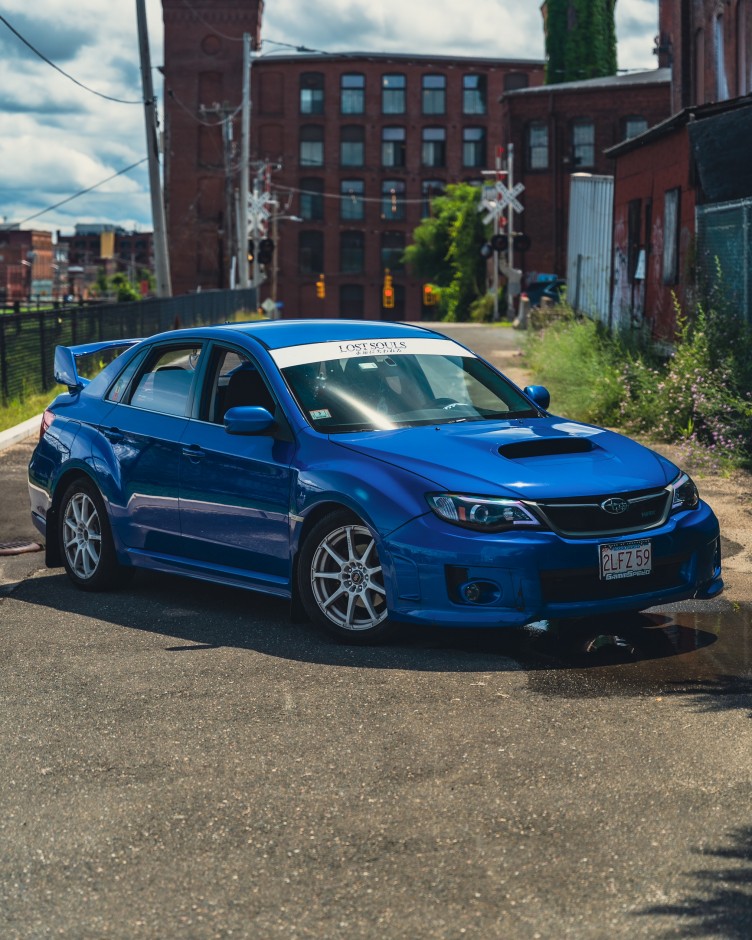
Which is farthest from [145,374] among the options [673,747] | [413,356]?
[673,747]

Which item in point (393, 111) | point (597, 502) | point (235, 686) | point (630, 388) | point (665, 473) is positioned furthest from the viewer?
point (393, 111)

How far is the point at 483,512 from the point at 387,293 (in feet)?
349

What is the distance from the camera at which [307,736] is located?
590 centimetres

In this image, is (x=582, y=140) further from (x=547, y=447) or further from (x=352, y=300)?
(x=547, y=447)

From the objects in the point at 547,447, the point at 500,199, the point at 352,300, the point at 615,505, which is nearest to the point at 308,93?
the point at 352,300

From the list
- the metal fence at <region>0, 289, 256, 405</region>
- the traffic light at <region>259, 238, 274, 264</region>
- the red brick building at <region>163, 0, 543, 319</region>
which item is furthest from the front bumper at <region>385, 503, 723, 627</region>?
the red brick building at <region>163, 0, 543, 319</region>

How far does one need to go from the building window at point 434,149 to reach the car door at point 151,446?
106788 mm

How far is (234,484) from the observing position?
8.15m

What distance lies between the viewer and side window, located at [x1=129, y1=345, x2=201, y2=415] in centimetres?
884

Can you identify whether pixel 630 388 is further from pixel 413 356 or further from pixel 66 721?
pixel 66 721

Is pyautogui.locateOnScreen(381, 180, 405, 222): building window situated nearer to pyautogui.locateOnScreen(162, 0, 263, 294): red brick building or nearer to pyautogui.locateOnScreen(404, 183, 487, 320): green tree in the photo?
pyautogui.locateOnScreen(162, 0, 263, 294): red brick building

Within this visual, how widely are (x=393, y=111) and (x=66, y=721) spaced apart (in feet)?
364

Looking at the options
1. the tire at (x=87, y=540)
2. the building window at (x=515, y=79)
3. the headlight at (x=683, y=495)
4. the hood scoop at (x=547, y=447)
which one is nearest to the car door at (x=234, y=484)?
the tire at (x=87, y=540)

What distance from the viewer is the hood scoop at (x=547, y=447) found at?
7.58 m
